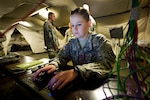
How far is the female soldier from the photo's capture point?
22.8 inches

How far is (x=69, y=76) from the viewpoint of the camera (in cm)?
55

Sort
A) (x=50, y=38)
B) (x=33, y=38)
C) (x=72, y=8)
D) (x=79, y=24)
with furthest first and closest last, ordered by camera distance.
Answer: (x=33, y=38)
(x=72, y=8)
(x=50, y=38)
(x=79, y=24)

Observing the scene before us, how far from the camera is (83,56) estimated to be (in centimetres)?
83

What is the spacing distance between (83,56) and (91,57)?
0.05 metres

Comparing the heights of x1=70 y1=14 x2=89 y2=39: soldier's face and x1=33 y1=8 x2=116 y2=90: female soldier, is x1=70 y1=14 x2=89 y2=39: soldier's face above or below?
above

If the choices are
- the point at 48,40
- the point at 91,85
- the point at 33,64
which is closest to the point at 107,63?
the point at 91,85

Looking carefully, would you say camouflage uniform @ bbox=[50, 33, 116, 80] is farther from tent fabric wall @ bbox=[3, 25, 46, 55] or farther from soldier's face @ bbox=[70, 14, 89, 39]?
tent fabric wall @ bbox=[3, 25, 46, 55]

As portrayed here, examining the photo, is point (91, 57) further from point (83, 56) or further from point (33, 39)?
point (33, 39)

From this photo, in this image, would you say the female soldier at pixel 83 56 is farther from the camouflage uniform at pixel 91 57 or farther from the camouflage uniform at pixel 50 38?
the camouflage uniform at pixel 50 38

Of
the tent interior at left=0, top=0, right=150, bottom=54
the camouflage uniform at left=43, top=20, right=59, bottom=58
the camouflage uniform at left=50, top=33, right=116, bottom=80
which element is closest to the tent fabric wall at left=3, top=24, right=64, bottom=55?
the tent interior at left=0, top=0, right=150, bottom=54

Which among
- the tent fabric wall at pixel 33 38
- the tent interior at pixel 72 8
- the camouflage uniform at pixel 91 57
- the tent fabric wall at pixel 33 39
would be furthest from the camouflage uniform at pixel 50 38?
the tent fabric wall at pixel 33 39

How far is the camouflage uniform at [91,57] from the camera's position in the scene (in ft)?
2.02

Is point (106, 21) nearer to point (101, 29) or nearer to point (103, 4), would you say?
point (101, 29)

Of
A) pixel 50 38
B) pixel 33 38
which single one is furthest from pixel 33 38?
pixel 50 38
